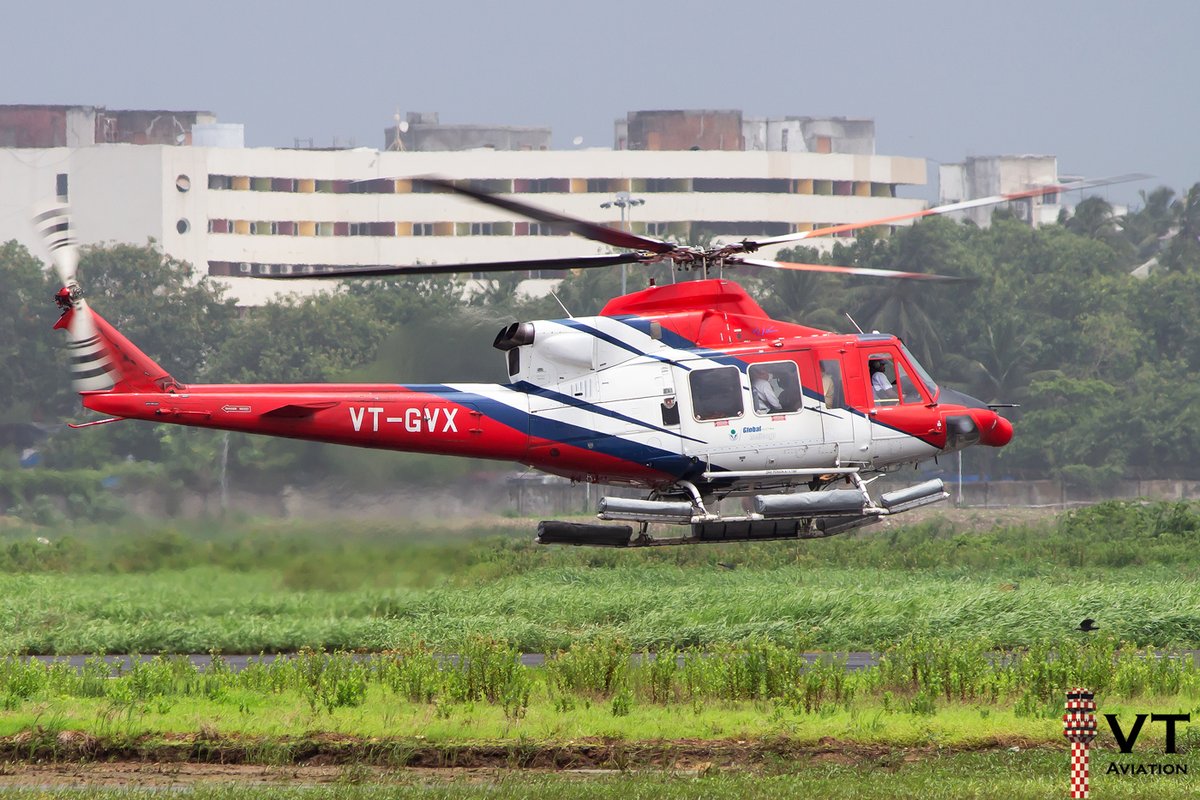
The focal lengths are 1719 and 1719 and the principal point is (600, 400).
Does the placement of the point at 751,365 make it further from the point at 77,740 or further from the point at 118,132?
the point at 118,132

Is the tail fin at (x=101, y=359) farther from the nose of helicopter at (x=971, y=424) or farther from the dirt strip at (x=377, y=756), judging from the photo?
the nose of helicopter at (x=971, y=424)

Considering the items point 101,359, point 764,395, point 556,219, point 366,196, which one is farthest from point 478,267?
point 366,196

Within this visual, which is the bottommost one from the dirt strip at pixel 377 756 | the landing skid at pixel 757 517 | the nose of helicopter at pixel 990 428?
the dirt strip at pixel 377 756

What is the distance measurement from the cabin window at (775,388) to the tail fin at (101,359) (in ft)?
25.0

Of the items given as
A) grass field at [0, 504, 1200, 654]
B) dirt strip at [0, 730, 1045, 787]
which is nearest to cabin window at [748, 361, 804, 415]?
grass field at [0, 504, 1200, 654]

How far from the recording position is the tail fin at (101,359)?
22.5 metres

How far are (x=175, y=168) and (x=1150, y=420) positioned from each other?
197ft

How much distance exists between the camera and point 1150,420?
79062 millimetres

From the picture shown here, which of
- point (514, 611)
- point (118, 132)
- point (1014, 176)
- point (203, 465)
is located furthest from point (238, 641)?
point (1014, 176)

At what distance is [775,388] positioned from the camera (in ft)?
76.7

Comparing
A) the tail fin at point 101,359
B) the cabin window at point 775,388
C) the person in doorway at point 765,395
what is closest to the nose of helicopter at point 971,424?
the cabin window at point 775,388

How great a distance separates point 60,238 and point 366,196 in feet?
294

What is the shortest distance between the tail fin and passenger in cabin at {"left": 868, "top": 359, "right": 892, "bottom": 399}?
9382mm

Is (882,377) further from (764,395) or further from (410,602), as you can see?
(410,602)
